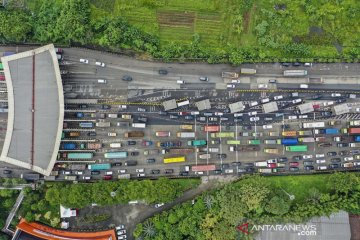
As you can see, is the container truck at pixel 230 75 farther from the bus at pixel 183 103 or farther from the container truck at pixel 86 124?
the container truck at pixel 86 124

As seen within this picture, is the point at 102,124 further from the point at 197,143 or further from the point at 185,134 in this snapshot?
A: the point at 197,143

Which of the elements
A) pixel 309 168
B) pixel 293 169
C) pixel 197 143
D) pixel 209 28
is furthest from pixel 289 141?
pixel 209 28

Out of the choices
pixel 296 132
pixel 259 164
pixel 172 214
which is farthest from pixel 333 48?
pixel 172 214

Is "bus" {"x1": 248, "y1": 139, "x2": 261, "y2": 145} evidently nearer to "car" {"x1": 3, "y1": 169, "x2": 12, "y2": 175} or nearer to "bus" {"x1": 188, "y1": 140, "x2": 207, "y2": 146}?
"bus" {"x1": 188, "y1": 140, "x2": 207, "y2": 146}

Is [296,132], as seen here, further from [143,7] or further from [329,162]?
[143,7]

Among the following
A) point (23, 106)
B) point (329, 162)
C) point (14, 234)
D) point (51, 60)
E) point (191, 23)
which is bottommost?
point (14, 234)

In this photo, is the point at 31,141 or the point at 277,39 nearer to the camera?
the point at 31,141

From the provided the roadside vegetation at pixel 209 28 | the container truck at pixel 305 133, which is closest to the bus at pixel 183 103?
the roadside vegetation at pixel 209 28
